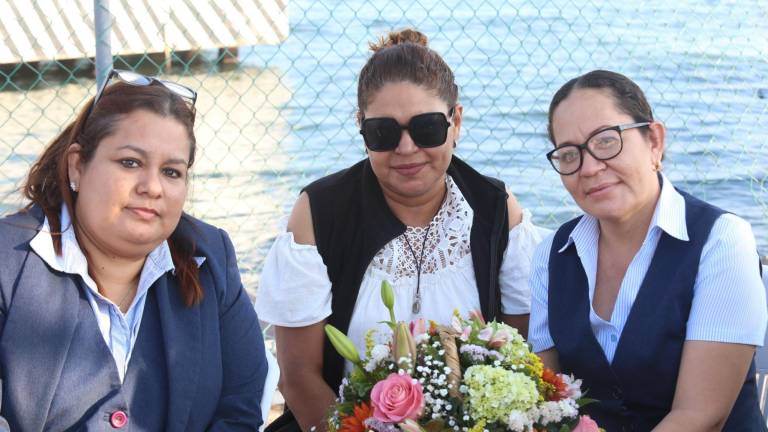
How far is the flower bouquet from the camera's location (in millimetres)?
2416

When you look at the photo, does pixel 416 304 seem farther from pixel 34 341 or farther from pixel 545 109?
pixel 545 109

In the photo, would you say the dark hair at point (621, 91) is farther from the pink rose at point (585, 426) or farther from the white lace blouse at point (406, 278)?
the pink rose at point (585, 426)

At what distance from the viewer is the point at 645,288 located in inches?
114

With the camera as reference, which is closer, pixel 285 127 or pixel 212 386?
pixel 212 386

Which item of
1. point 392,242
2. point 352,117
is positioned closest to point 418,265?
point 392,242

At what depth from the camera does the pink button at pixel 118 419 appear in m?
2.65

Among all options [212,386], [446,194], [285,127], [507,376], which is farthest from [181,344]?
[285,127]

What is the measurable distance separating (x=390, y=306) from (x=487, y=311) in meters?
0.72

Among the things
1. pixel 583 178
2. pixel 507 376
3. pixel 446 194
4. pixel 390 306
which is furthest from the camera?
pixel 446 194

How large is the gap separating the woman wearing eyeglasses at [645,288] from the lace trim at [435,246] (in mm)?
431

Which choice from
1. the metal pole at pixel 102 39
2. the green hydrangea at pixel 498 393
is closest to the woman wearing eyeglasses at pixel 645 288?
Result: the green hydrangea at pixel 498 393

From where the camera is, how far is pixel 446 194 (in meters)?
3.52

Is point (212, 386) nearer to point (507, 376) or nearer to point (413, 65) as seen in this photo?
point (507, 376)

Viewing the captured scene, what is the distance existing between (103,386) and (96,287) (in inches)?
10.5
